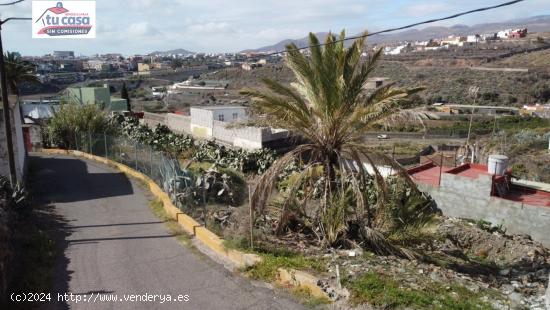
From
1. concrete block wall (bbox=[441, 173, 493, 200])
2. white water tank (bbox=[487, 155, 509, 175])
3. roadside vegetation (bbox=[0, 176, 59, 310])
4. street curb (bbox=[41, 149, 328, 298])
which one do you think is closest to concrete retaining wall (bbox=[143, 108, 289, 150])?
concrete block wall (bbox=[441, 173, 493, 200])

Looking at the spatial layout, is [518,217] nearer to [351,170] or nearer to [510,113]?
[351,170]

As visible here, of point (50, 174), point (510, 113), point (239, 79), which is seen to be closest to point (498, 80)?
point (510, 113)

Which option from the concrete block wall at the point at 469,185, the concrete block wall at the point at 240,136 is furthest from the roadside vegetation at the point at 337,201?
the concrete block wall at the point at 240,136

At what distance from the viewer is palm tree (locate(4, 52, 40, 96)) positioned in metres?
26.7

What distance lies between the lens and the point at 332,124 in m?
8.30

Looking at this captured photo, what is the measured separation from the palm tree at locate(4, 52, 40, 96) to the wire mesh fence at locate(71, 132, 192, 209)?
8.35m

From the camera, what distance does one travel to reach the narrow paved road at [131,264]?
6492 mm

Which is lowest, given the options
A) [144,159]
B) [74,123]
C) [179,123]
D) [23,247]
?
[179,123]

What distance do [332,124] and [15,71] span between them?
82.3ft

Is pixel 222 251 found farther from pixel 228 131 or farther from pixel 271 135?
pixel 228 131

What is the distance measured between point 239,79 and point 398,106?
101 metres

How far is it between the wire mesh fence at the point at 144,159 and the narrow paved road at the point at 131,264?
78 centimetres

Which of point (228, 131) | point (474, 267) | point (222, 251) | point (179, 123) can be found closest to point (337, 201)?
point (222, 251)

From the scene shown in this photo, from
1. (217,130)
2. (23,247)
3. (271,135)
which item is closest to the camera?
(23,247)
